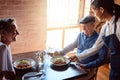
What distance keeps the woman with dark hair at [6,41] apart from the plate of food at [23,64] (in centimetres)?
17

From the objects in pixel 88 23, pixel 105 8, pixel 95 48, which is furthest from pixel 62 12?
pixel 105 8

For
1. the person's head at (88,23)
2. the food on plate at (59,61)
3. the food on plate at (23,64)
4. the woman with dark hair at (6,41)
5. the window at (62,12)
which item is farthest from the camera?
the window at (62,12)

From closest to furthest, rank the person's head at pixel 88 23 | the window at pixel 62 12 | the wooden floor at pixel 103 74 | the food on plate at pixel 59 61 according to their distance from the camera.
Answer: the food on plate at pixel 59 61, the person's head at pixel 88 23, the wooden floor at pixel 103 74, the window at pixel 62 12

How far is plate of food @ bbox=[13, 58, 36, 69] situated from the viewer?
6.55ft

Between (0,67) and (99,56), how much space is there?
1.03m

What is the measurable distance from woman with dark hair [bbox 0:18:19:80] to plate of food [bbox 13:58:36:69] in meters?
0.17

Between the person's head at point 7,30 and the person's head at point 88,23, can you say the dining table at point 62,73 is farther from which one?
the person's head at point 88,23

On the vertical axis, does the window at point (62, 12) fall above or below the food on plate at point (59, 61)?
above

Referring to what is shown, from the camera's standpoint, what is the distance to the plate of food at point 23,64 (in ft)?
6.55

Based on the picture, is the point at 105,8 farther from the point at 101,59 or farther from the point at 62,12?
the point at 62,12

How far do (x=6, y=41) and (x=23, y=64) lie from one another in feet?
1.05

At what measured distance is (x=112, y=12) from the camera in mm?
1827

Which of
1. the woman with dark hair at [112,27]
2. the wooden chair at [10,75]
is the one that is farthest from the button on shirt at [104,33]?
the wooden chair at [10,75]

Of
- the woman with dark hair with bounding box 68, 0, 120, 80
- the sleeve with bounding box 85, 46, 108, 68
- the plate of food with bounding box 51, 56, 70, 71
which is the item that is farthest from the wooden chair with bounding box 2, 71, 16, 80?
the woman with dark hair with bounding box 68, 0, 120, 80
